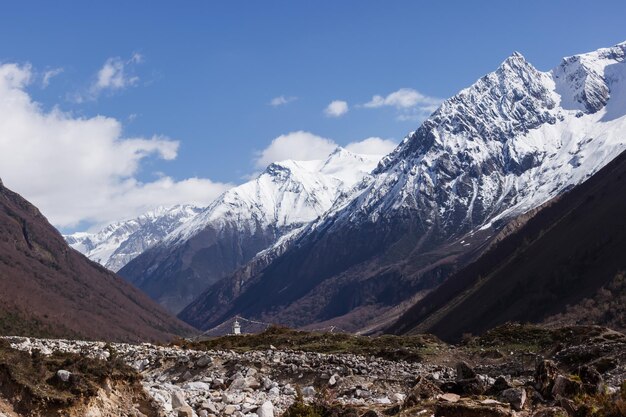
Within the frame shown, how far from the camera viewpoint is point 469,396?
19.1 meters

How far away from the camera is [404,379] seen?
29.9 m

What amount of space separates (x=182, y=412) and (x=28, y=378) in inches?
170

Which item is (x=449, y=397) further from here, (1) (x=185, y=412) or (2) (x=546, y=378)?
(1) (x=185, y=412)

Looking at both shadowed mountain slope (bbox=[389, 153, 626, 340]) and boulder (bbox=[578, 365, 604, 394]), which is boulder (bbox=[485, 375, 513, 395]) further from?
shadowed mountain slope (bbox=[389, 153, 626, 340])

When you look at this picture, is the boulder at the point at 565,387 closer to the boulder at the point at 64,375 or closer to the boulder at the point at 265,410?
the boulder at the point at 265,410

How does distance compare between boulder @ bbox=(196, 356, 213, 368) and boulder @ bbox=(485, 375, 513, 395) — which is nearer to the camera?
boulder @ bbox=(485, 375, 513, 395)

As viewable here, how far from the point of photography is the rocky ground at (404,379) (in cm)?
1802

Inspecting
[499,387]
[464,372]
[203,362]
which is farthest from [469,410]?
[203,362]

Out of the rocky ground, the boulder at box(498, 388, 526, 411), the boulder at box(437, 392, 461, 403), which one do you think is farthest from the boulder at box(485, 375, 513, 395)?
the boulder at box(437, 392, 461, 403)

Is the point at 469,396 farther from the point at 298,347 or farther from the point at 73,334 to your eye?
the point at 73,334

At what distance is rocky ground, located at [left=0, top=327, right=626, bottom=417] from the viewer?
18016 millimetres

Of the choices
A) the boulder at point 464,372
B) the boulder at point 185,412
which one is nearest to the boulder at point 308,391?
the boulder at point 464,372

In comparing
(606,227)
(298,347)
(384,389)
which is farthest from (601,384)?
(606,227)

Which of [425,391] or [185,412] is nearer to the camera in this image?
[425,391]
